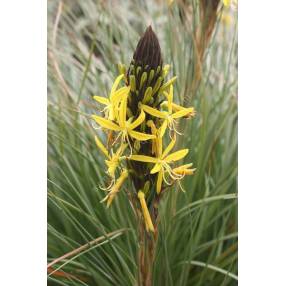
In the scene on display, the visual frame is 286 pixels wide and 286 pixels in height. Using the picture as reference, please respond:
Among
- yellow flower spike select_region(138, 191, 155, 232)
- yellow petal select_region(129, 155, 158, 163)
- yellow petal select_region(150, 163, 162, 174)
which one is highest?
yellow petal select_region(129, 155, 158, 163)

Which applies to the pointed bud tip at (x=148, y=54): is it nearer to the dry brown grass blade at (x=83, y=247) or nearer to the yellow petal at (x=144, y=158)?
the yellow petal at (x=144, y=158)

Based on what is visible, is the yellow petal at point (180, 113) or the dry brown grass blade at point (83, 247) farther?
the dry brown grass blade at point (83, 247)

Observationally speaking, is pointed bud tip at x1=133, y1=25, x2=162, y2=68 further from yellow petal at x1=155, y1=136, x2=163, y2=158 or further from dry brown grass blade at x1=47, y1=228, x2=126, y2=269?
dry brown grass blade at x1=47, y1=228, x2=126, y2=269

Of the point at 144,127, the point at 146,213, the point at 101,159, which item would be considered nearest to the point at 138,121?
the point at 144,127

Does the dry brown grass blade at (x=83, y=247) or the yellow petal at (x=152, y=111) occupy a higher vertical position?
the yellow petal at (x=152, y=111)

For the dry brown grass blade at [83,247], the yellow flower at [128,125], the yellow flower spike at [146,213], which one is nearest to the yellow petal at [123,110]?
the yellow flower at [128,125]

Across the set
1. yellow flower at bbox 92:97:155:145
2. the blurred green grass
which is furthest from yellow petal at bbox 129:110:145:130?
the blurred green grass

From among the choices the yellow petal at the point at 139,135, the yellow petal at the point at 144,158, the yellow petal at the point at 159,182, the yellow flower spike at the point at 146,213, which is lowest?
the yellow flower spike at the point at 146,213
